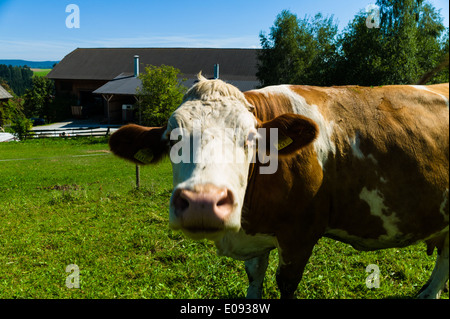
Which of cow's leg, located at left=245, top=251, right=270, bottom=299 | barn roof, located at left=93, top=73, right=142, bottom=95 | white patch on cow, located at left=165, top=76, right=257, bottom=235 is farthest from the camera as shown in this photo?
barn roof, located at left=93, top=73, right=142, bottom=95

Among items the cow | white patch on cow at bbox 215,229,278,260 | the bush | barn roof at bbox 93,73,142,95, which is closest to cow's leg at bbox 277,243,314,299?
the cow

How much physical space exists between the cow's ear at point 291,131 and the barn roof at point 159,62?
151 feet

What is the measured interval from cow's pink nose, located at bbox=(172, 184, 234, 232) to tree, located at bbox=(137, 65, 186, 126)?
22.4 metres

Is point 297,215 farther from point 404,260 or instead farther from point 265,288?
point 404,260

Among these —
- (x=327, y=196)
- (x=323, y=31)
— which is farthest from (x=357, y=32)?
(x=327, y=196)

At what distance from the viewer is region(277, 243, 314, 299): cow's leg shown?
2.84 metres

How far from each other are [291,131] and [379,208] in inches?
40.0

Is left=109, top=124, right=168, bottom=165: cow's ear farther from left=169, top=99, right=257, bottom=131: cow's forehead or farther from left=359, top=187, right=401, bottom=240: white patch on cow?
left=359, top=187, right=401, bottom=240: white patch on cow

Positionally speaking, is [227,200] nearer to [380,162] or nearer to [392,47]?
[380,162]

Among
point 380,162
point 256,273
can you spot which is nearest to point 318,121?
point 380,162

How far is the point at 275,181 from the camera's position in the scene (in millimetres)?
2754

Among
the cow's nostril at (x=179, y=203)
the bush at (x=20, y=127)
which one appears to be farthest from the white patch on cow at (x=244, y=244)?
the bush at (x=20, y=127)

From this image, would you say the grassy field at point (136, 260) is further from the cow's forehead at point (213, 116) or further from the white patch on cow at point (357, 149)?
the white patch on cow at point (357, 149)

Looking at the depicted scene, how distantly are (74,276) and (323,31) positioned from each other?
37141 millimetres
